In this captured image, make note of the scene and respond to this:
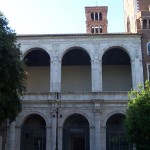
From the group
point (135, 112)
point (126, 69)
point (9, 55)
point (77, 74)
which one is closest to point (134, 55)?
point (126, 69)

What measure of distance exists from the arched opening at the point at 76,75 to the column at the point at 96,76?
14.1 feet

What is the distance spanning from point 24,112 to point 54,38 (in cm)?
796

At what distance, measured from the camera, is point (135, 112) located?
1021 inches

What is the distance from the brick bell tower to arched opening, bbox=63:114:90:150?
28.2m

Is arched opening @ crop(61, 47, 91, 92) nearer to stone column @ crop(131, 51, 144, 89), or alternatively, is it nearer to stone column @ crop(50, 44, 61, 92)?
stone column @ crop(50, 44, 61, 92)

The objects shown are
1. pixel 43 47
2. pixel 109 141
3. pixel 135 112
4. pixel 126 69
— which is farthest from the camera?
pixel 126 69

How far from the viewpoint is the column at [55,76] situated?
3553 cm

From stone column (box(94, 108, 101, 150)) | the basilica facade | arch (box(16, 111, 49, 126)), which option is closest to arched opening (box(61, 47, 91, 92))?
the basilica facade

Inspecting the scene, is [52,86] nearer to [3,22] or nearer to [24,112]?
[24,112]

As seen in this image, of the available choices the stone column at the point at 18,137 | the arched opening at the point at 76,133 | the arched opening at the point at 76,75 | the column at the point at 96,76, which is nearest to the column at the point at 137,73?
the column at the point at 96,76

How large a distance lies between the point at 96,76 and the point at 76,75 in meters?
5.79

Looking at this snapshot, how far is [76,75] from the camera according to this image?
Answer: 4106 cm

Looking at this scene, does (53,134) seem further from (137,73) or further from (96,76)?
(137,73)

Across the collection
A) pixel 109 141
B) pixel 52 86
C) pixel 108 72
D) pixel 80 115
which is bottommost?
pixel 109 141
